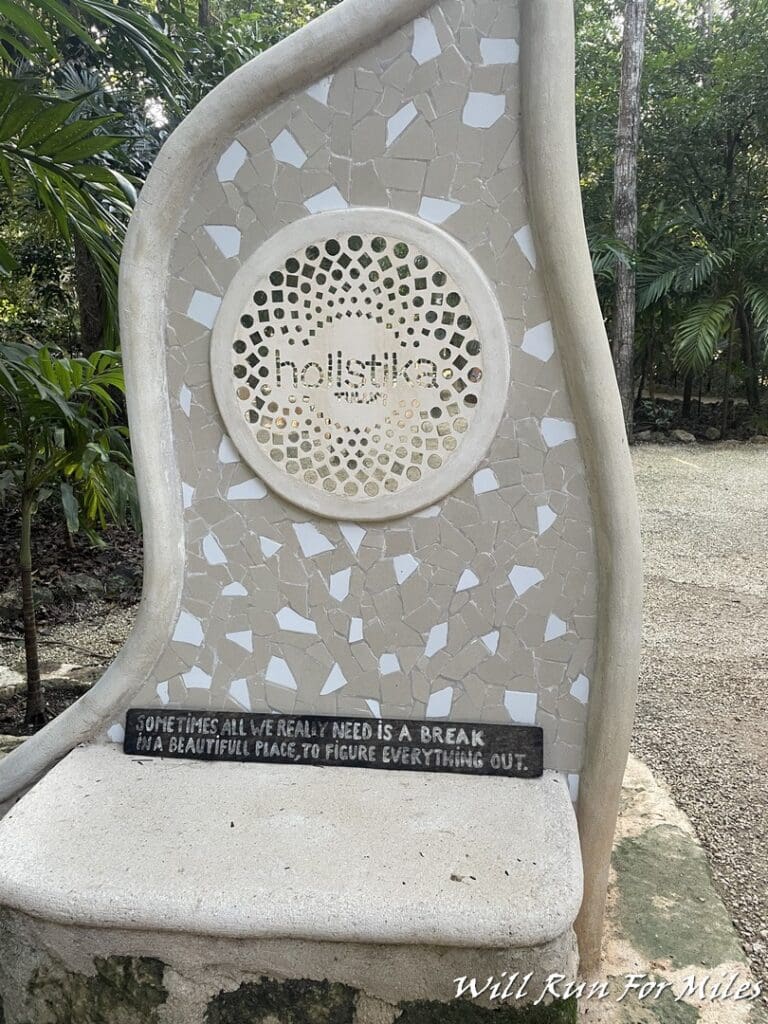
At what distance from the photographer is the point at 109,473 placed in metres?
3.08

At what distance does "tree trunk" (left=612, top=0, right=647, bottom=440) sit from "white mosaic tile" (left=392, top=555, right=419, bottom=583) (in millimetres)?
7373

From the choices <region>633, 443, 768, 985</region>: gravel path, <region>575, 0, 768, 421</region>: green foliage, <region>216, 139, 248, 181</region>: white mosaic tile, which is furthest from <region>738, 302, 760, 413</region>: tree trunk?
<region>216, 139, 248, 181</region>: white mosaic tile

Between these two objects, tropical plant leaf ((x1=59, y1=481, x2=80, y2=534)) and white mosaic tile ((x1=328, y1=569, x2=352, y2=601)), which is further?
tropical plant leaf ((x1=59, y1=481, x2=80, y2=534))

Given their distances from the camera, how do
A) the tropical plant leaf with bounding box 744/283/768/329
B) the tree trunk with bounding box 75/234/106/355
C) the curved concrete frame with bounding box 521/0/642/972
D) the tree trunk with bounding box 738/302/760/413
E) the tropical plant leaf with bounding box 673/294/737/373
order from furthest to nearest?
the tree trunk with bounding box 738/302/760/413 < the tropical plant leaf with bounding box 744/283/768/329 < the tropical plant leaf with bounding box 673/294/737/373 < the tree trunk with bounding box 75/234/106/355 < the curved concrete frame with bounding box 521/0/642/972

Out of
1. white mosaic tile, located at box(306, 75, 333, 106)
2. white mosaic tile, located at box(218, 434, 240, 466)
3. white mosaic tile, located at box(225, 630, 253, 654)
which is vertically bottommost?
white mosaic tile, located at box(225, 630, 253, 654)

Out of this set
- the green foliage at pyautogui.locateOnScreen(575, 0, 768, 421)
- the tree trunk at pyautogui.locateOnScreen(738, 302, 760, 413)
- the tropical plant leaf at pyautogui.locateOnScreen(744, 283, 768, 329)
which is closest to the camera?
the tropical plant leaf at pyautogui.locateOnScreen(744, 283, 768, 329)

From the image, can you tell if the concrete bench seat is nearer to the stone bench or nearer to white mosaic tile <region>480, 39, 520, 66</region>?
the stone bench

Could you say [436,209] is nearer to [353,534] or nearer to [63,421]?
[353,534]

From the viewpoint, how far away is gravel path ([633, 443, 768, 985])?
2674mm

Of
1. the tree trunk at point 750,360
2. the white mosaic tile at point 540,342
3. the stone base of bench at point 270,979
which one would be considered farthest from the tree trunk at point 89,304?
the tree trunk at point 750,360

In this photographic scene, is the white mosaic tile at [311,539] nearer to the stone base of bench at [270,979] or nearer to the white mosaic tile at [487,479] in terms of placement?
the white mosaic tile at [487,479]

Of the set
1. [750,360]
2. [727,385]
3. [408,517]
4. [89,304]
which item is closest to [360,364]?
[408,517]

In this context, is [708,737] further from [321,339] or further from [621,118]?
[621,118]

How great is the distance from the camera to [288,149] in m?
1.91
